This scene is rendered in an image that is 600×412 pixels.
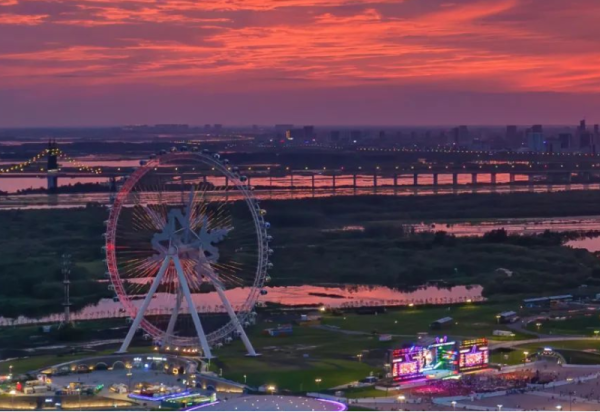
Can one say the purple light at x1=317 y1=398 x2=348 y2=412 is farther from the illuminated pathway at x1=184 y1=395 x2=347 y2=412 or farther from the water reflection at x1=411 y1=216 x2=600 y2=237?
the water reflection at x1=411 y1=216 x2=600 y2=237

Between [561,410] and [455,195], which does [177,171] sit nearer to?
[455,195]

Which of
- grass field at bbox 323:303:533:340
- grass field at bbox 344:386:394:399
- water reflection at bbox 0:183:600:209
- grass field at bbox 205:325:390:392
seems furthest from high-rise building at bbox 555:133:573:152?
grass field at bbox 344:386:394:399

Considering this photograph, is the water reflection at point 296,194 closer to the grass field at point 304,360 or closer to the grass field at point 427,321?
the grass field at point 427,321

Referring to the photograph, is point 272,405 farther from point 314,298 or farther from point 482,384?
point 314,298

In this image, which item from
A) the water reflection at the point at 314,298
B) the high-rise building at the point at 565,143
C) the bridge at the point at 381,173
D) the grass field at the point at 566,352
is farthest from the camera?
the high-rise building at the point at 565,143

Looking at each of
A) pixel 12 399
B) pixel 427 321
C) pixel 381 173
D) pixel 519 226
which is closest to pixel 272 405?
pixel 12 399

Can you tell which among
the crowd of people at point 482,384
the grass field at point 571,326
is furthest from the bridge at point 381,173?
the crowd of people at point 482,384
